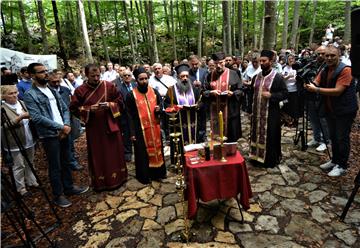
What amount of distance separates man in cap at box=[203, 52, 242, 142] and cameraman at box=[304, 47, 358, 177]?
1418 mm

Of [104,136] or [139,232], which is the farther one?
[104,136]

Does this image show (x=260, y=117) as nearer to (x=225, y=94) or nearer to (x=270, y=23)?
(x=225, y=94)

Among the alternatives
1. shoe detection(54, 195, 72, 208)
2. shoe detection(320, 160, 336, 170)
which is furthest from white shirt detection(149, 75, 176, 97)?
shoe detection(320, 160, 336, 170)

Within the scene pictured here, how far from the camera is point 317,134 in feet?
20.2

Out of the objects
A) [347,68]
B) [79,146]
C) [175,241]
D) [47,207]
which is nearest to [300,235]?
[175,241]

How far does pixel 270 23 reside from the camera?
6.57 metres

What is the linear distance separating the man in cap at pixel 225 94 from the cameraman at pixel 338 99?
1.42m

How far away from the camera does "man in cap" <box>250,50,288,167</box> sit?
16.4 feet

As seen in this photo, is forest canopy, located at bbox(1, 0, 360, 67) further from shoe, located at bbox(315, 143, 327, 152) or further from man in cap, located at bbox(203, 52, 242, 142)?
shoe, located at bbox(315, 143, 327, 152)

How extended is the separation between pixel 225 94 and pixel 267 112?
2.86 feet

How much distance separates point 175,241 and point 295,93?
5580 millimetres

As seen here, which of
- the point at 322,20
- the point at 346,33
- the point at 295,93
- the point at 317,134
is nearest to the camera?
the point at 317,134

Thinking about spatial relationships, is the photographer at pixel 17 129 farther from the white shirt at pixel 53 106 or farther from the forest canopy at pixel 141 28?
the forest canopy at pixel 141 28

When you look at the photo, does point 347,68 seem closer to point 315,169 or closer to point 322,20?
point 315,169
